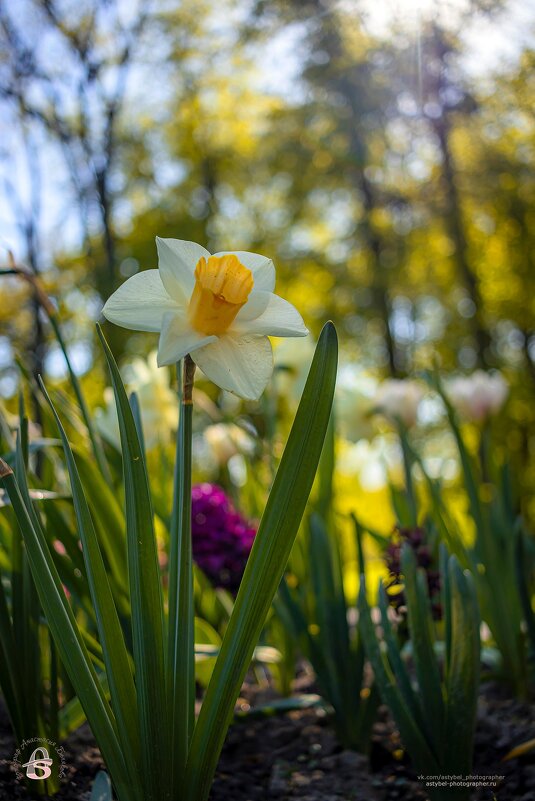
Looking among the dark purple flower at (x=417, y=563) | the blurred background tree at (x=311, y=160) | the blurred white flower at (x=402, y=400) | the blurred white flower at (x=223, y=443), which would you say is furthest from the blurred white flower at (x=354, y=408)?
the blurred background tree at (x=311, y=160)

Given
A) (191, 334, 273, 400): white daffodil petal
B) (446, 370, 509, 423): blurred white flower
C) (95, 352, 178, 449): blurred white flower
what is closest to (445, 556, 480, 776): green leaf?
(191, 334, 273, 400): white daffodil petal

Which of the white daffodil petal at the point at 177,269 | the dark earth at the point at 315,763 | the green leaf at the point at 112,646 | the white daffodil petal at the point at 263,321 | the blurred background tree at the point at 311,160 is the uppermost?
the blurred background tree at the point at 311,160

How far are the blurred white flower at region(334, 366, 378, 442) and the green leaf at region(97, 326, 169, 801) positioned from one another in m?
1.05

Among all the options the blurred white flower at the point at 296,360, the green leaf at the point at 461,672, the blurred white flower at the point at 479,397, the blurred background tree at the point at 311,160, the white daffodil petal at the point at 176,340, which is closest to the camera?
the white daffodil petal at the point at 176,340

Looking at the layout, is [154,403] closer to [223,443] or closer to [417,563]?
[223,443]

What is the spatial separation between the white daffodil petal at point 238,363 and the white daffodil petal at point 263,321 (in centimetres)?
1

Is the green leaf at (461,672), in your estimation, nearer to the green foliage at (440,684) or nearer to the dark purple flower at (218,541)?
the green foliage at (440,684)

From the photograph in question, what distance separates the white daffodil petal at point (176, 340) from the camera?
2.25 ft

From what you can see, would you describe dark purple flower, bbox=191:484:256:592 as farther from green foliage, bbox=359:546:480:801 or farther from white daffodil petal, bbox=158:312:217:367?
white daffodil petal, bbox=158:312:217:367

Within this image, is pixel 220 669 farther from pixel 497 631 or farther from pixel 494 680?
pixel 494 680

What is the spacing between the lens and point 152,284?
0.75m

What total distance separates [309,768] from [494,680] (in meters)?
0.52

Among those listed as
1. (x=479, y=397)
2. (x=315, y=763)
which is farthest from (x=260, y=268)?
(x=479, y=397)

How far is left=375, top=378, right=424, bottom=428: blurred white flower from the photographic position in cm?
181
